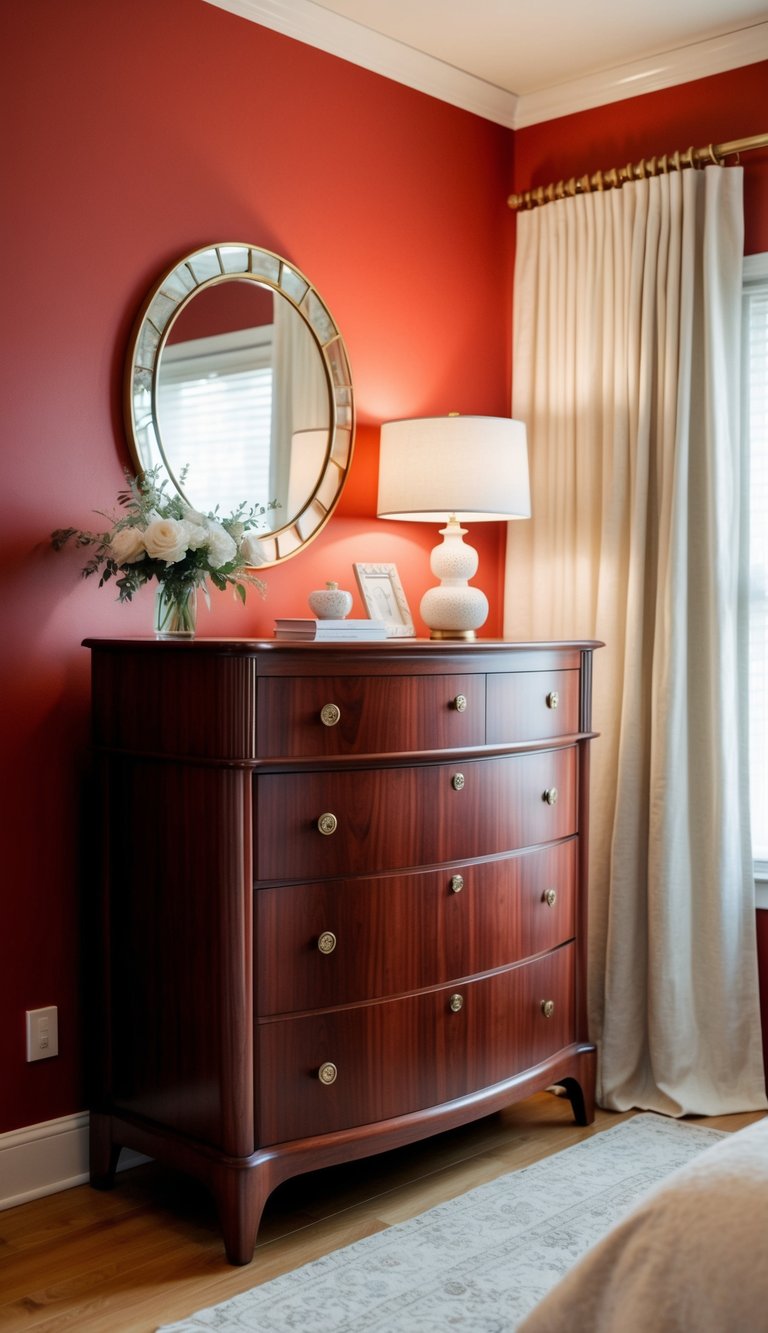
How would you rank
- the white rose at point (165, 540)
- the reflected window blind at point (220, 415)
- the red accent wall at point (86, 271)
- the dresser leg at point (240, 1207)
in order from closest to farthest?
1. the dresser leg at point (240, 1207)
2. the white rose at point (165, 540)
3. the red accent wall at point (86, 271)
4. the reflected window blind at point (220, 415)

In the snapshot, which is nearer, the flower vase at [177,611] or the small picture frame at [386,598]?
the flower vase at [177,611]

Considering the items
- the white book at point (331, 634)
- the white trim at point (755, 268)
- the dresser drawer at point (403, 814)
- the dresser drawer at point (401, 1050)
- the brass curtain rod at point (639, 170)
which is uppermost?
the brass curtain rod at point (639, 170)

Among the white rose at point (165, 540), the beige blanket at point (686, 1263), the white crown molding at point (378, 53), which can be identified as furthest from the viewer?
the white crown molding at point (378, 53)

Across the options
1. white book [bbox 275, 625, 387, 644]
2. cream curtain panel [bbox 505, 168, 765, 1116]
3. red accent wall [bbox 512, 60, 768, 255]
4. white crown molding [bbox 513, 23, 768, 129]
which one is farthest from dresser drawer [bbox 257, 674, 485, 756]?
white crown molding [bbox 513, 23, 768, 129]

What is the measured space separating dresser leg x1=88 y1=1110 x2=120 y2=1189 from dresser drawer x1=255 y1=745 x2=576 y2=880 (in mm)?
738

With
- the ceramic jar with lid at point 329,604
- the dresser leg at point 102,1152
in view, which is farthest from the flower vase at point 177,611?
the dresser leg at point 102,1152

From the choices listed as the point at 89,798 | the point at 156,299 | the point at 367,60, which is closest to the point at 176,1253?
the point at 89,798

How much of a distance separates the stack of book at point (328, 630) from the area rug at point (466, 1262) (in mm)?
1203

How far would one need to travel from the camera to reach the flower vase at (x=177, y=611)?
2727mm

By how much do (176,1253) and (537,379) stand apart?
2.44m

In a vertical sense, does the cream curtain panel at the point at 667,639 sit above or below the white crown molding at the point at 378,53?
below

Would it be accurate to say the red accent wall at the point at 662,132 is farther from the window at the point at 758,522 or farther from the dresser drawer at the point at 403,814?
the dresser drawer at the point at 403,814

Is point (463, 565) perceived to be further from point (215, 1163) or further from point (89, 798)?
point (215, 1163)

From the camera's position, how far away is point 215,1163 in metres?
2.48
